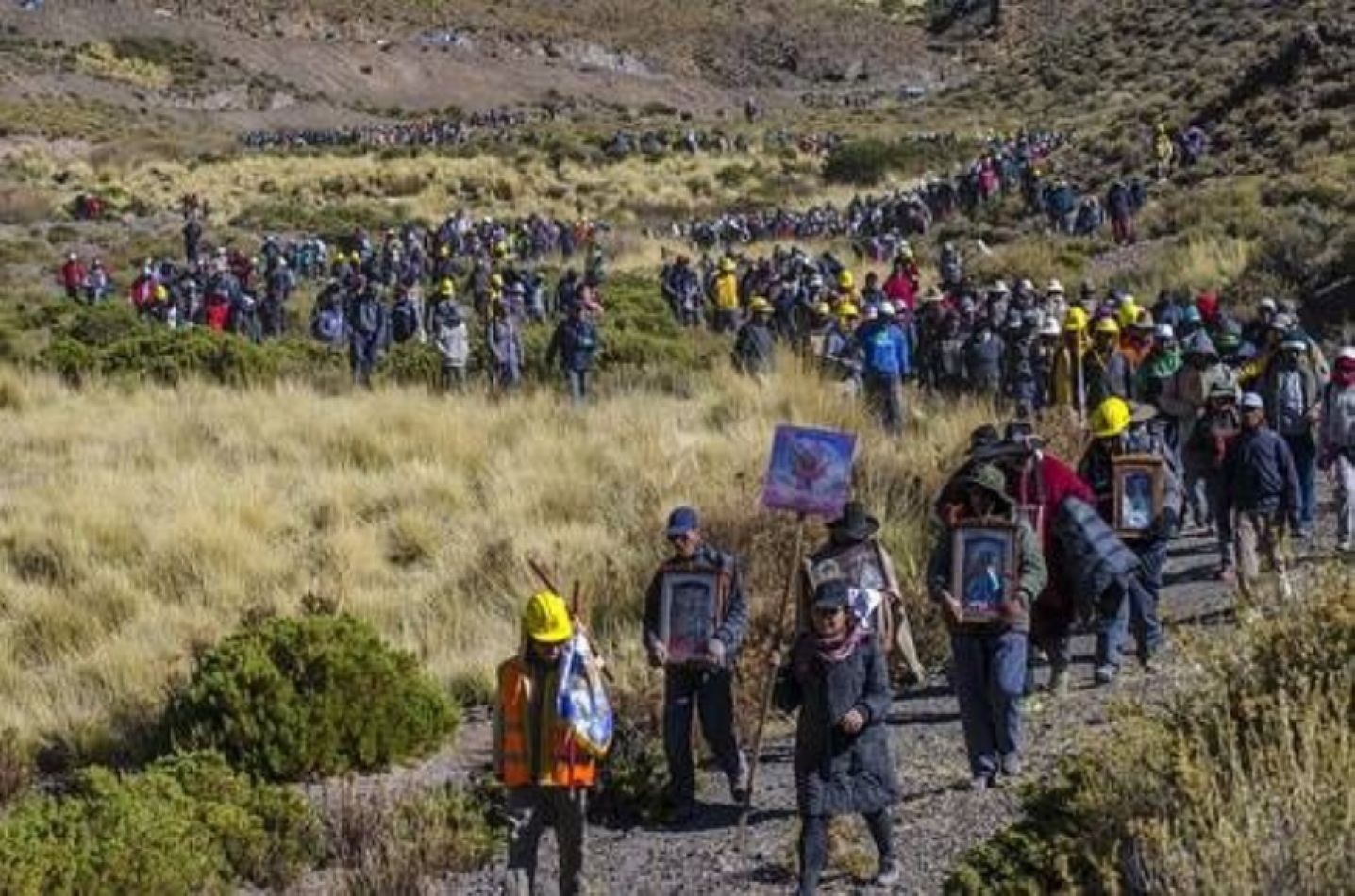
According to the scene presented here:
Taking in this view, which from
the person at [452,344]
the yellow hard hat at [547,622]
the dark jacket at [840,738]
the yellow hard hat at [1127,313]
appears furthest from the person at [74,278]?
the dark jacket at [840,738]

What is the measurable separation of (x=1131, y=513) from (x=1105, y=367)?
528 centimetres

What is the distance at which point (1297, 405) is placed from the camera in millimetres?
13766

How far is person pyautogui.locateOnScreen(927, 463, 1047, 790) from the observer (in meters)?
9.07

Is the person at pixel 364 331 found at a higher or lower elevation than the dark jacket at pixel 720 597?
higher

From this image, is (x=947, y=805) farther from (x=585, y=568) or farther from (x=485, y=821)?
(x=585, y=568)

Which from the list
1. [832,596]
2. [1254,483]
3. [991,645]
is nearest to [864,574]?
[991,645]

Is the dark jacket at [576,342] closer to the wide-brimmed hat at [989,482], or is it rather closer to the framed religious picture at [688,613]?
the framed religious picture at [688,613]

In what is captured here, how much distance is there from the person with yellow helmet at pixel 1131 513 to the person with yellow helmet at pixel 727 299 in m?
19.1

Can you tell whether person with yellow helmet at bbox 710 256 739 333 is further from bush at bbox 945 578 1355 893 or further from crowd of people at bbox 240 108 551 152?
crowd of people at bbox 240 108 551 152

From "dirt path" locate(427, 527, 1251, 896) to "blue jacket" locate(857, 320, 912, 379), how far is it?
7.96 metres

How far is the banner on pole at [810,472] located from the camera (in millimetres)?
10039

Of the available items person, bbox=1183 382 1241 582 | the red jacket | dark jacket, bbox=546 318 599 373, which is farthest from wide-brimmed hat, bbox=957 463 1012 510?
the red jacket

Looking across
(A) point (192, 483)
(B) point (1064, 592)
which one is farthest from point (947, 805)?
(A) point (192, 483)

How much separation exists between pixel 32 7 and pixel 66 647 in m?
89.5
